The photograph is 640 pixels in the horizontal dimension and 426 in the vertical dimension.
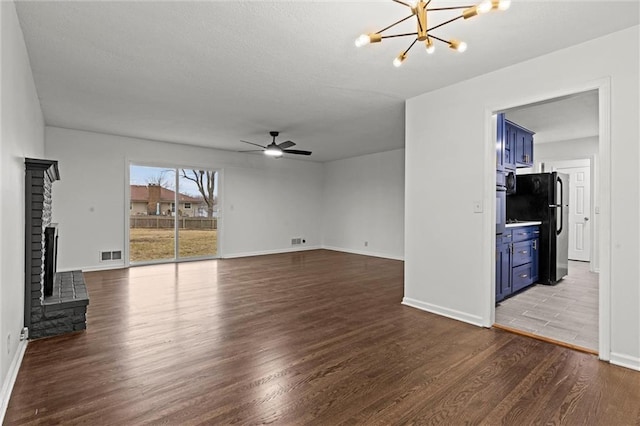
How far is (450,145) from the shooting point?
12.2 feet

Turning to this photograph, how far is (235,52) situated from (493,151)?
2.67 meters

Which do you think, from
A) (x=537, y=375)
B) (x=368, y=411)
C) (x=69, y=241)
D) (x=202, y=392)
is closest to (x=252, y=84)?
(x=202, y=392)

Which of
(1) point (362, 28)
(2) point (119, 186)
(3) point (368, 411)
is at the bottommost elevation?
(3) point (368, 411)

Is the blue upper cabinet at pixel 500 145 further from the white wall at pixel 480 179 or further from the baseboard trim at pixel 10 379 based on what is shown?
the baseboard trim at pixel 10 379

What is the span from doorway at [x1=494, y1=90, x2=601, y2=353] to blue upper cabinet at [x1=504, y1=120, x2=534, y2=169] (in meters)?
0.22

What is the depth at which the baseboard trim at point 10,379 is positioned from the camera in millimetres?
1924

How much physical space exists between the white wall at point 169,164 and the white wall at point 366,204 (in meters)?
0.47

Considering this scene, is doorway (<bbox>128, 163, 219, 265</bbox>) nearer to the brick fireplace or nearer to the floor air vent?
the floor air vent

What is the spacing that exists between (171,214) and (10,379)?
5254mm

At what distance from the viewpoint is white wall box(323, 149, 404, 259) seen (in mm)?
8039

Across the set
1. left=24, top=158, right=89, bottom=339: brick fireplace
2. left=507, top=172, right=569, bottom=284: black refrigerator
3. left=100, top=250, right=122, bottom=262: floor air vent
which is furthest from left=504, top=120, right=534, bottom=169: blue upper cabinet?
left=100, top=250, right=122, bottom=262: floor air vent

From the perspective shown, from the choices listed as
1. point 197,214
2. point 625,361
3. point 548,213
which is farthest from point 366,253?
point 625,361

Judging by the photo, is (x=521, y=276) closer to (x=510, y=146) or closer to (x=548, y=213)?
(x=548, y=213)

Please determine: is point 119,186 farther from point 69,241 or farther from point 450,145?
point 450,145
